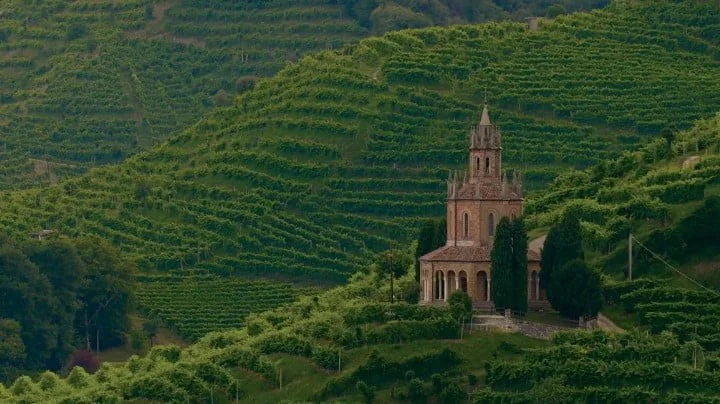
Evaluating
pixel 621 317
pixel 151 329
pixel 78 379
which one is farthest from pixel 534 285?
pixel 151 329

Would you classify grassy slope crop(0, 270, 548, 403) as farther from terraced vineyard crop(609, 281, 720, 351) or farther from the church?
terraced vineyard crop(609, 281, 720, 351)

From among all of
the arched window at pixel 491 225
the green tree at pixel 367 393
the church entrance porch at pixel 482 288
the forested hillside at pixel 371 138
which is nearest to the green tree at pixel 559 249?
the church entrance porch at pixel 482 288

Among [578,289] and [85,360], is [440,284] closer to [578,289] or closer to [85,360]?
[578,289]

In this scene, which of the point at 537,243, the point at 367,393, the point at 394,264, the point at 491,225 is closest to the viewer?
the point at 367,393

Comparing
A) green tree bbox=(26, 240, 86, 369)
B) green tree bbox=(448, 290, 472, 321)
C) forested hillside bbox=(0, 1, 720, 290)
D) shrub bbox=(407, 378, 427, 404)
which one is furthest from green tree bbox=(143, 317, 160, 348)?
shrub bbox=(407, 378, 427, 404)

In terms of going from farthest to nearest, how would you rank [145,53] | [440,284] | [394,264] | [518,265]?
[145,53]
[394,264]
[440,284]
[518,265]

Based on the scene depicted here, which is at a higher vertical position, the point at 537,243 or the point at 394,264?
the point at 537,243

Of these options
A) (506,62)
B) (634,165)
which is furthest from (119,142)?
(634,165)

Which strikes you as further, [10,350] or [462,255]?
[10,350]
